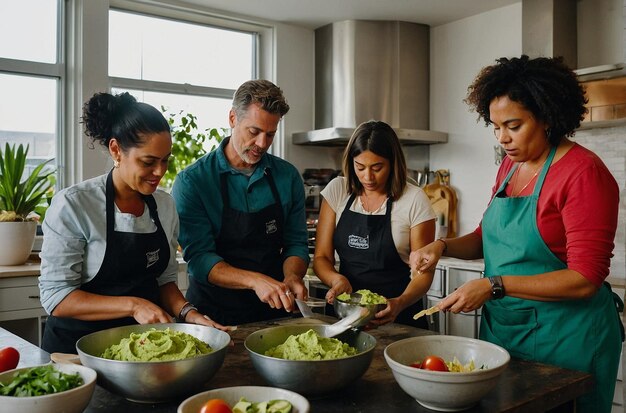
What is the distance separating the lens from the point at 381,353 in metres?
1.82

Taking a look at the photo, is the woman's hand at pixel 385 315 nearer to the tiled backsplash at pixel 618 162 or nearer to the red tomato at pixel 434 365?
the red tomato at pixel 434 365

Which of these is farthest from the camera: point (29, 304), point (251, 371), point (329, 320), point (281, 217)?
point (29, 304)

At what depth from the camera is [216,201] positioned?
8.03 feet

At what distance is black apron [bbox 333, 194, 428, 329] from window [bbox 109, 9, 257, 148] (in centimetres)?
280

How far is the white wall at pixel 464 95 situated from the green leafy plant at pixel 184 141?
6.66 ft

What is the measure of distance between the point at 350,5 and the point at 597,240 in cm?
363

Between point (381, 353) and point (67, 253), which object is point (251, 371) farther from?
point (67, 253)

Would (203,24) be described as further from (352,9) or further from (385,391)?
(385,391)

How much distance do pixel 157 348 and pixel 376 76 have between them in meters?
4.29

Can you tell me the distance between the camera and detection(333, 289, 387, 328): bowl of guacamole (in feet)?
6.54

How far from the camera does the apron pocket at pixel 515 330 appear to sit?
1925mm

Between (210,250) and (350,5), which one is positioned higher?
(350,5)

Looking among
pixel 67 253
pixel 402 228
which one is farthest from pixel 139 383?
pixel 402 228

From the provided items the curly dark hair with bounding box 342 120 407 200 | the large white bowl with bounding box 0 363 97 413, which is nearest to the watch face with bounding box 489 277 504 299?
the curly dark hair with bounding box 342 120 407 200
